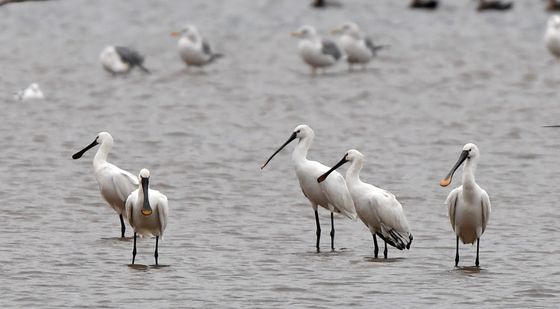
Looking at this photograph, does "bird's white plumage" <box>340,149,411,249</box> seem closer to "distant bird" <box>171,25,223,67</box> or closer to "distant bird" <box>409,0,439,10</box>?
"distant bird" <box>171,25,223,67</box>

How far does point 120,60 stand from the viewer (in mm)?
27344

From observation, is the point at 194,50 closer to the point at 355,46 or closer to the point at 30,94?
the point at 355,46

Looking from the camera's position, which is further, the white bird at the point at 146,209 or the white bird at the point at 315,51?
the white bird at the point at 315,51

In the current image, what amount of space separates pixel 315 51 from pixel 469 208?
16.6 meters

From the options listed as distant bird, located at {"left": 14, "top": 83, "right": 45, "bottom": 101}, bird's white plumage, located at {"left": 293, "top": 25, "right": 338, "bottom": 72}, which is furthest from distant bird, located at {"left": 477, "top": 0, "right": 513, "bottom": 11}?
distant bird, located at {"left": 14, "top": 83, "right": 45, "bottom": 101}

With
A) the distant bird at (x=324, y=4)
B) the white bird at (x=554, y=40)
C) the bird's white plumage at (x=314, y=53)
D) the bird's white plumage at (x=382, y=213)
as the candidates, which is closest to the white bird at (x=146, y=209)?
the bird's white plumage at (x=382, y=213)

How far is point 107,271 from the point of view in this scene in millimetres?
11320

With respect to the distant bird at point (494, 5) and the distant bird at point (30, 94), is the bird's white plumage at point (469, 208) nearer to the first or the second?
the distant bird at point (30, 94)

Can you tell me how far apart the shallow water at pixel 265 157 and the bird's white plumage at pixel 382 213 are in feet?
0.82

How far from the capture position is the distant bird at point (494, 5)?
40406 mm

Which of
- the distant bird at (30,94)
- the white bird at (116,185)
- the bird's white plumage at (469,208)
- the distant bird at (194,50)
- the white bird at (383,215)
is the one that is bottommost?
the distant bird at (194,50)

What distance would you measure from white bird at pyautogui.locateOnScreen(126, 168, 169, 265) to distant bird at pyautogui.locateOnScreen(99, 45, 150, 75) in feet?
52.1

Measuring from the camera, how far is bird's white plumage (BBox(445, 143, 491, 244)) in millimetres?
11422

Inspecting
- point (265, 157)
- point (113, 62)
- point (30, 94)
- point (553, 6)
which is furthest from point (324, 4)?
point (265, 157)
